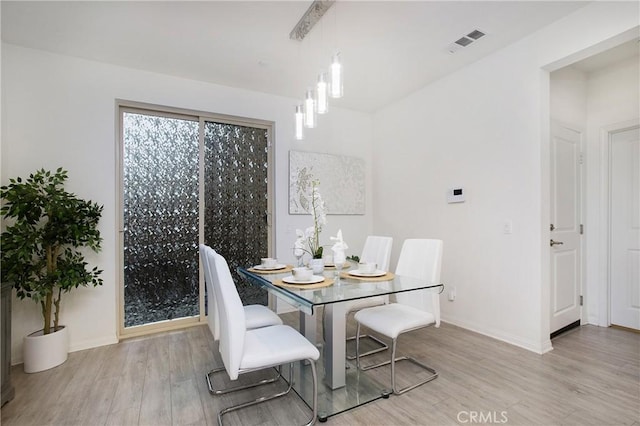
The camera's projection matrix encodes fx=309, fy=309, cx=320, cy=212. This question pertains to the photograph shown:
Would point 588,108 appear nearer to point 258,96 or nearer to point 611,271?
point 611,271

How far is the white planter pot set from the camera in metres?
2.44

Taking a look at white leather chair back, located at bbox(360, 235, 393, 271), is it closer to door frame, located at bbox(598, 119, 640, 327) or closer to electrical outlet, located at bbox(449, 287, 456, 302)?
electrical outlet, located at bbox(449, 287, 456, 302)

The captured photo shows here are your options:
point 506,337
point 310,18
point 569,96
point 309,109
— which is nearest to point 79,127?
point 309,109

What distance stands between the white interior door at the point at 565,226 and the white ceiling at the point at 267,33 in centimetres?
→ 123

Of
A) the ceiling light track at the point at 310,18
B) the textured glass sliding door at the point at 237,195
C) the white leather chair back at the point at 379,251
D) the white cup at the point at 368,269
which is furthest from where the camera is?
the textured glass sliding door at the point at 237,195

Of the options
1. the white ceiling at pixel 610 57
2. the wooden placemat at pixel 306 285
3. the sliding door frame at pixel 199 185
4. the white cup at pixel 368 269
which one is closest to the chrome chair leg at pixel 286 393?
the wooden placemat at pixel 306 285

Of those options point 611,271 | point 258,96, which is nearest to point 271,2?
point 258,96

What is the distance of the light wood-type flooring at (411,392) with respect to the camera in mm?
1831

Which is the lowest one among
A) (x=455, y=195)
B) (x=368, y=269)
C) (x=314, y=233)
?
(x=368, y=269)

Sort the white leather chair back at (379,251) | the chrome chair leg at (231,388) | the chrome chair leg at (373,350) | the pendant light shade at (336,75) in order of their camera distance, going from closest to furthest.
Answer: the pendant light shade at (336,75) < the chrome chair leg at (231,388) < the chrome chair leg at (373,350) < the white leather chair back at (379,251)

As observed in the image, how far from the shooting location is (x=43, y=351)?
2479 millimetres

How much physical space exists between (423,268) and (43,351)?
3122 mm

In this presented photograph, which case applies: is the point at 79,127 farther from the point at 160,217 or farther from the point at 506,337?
the point at 506,337

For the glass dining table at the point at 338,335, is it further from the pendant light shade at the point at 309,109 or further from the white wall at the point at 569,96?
the white wall at the point at 569,96
